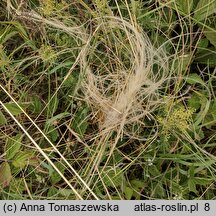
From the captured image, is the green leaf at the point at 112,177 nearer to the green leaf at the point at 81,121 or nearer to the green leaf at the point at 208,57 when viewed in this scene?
the green leaf at the point at 81,121

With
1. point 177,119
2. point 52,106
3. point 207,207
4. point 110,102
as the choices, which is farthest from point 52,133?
point 207,207

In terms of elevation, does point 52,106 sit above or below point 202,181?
above

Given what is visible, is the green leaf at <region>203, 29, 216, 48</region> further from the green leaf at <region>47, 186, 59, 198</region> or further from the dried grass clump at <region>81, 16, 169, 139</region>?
the green leaf at <region>47, 186, 59, 198</region>

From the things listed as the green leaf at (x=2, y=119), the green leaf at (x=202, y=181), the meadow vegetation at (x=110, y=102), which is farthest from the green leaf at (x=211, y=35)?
the green leaf at (x=2, y=119)

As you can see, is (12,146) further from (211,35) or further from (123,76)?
(211,35)

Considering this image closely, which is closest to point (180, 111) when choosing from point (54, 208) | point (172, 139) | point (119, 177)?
point (172, 139)

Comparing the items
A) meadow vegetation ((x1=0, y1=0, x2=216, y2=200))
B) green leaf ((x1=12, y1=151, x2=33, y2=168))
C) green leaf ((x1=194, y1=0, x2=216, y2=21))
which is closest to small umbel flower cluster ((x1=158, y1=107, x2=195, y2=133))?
meadow vegetation ((x1=0, y1=0, x2=216, y2=200))
